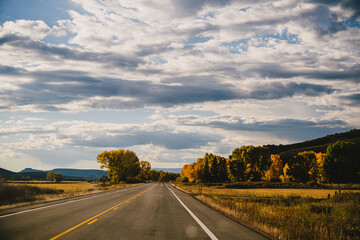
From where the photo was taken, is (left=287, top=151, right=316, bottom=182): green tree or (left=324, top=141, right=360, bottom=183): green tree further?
(left=287, top=151, right=316, bottom=182): green tree

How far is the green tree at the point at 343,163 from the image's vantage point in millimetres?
65688

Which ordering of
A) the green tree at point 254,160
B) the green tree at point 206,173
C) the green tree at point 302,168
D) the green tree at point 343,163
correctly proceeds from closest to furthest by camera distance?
the green tree at point 343,163
the green tree at point 302,168
the green tree at point 254,160
the green tree at point 206,173

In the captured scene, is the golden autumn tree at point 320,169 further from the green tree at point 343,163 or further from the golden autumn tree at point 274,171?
the golden autumn tree at point 274,171

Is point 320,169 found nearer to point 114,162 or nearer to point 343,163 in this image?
point 343,163

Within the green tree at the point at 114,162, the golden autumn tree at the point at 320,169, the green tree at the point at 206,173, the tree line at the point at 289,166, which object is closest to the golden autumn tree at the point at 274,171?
the tree line at the point at 289,166

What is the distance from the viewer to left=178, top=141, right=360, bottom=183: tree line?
6681 centimetres

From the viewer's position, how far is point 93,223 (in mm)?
10461

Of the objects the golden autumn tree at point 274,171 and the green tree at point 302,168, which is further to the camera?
the golden autumn tree at point 274,171

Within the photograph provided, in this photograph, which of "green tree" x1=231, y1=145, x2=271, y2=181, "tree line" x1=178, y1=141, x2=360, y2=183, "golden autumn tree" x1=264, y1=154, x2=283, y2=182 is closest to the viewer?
"tree line" x1=178, y1=141, x2=360, y2=183

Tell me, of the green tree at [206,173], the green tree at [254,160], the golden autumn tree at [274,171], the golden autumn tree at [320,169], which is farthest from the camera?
the green tree at [206,173]

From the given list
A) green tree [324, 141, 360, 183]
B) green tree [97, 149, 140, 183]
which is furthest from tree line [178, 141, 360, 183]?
green tree [97, 149, 140, 183]

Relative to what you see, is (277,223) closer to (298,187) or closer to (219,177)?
(298,187)

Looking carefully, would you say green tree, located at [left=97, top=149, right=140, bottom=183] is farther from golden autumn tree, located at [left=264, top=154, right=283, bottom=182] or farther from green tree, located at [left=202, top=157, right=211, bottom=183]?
golden autumn tree, located at [left=264, top=154, right=283, bottom=182]

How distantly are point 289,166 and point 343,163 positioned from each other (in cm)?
1776
